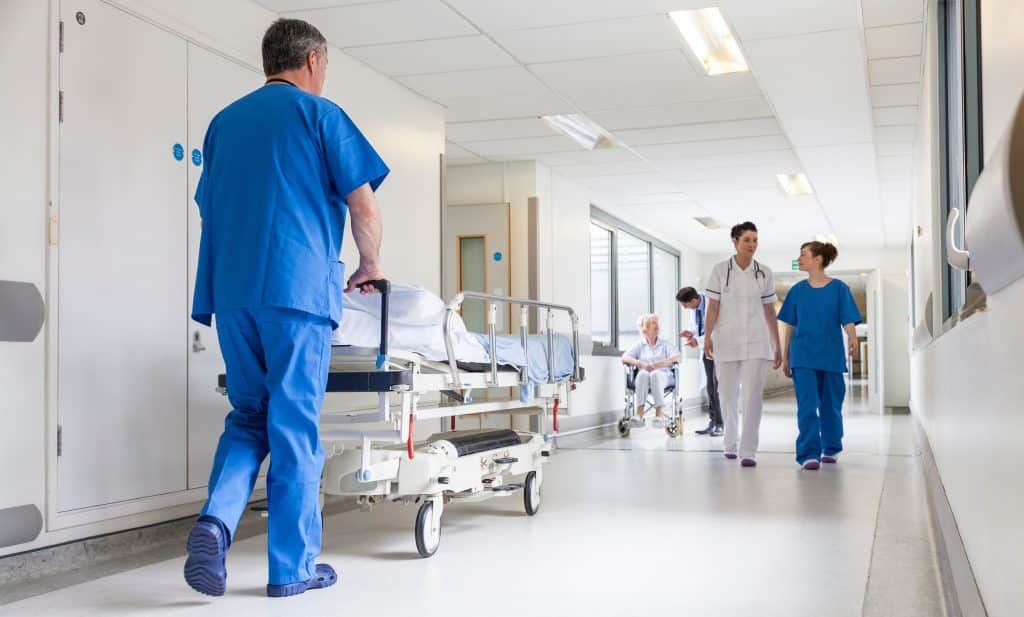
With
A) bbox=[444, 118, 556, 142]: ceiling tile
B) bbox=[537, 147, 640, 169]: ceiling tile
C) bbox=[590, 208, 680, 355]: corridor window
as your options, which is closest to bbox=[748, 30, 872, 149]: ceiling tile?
bbox=[537, 147, 640, 169]: ceiling tile

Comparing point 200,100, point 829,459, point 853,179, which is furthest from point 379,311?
point 853,179

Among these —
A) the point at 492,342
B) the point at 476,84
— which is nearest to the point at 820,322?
the point at 476,84

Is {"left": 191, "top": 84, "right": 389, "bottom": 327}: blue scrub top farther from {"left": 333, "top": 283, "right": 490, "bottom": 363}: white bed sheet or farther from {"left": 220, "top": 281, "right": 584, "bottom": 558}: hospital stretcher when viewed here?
{"left": 333, "top": 283, "right": 490, "bottom": 363}: white bed sheet

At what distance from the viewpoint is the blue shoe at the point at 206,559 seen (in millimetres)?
2682

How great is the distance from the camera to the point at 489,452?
409 centimetres

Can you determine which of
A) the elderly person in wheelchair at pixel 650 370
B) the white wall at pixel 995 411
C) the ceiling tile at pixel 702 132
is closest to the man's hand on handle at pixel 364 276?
the white wall at pixel 995 411

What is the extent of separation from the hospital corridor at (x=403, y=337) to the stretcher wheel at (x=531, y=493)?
0.01 m

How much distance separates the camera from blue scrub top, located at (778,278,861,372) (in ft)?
20.9

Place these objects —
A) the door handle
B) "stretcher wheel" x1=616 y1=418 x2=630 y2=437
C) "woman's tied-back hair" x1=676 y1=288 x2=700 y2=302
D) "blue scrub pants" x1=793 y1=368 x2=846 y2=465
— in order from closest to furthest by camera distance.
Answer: the door handle
"blue scrub pants" x1=793 y1=368 x2=846 y2=465
"stretcher wheel" x1=616 y1=418 x2=630 y2=437
"woman's tied-back hair" x1=676 y1=288 x2=700 y2=302

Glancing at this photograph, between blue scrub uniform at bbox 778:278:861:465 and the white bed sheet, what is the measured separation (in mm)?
3329

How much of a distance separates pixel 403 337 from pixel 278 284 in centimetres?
79

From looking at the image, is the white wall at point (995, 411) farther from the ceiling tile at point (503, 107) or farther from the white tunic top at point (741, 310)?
the ceiling tile at point (503, 107)

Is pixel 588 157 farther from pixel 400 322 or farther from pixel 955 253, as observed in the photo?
pixel 955 253

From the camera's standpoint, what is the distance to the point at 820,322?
6406 millimetres
